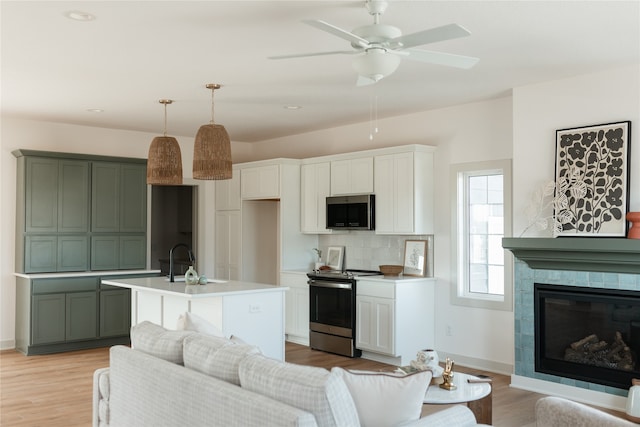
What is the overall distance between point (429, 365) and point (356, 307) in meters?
3.04

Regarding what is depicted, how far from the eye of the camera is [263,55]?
4.61 metres

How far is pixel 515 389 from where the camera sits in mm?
5414

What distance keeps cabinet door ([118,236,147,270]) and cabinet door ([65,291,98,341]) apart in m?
0.60

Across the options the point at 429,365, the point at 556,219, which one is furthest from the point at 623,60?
the point at 429,365

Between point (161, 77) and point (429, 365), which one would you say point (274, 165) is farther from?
point (429, 365)

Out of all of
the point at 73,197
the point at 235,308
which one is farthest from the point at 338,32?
the point at 73,197

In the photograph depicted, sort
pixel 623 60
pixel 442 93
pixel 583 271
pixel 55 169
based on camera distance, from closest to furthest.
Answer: pixel 623 60, pixel 583 271, pixel 442 93, pixel 55 169

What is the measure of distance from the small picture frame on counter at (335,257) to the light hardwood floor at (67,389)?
3.54 ft

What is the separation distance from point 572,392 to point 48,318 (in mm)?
5489

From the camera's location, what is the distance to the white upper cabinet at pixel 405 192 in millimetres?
6461

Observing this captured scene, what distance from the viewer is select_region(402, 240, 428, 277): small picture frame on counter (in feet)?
22.0

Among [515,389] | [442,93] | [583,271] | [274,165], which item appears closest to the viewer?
[583,271]

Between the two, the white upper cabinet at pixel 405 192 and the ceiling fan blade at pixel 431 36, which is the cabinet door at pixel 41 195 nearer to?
the white upper cabinet at pixel 405 192

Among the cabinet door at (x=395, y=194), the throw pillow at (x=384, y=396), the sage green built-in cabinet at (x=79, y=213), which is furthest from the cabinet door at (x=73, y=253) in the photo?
the throw pillow at (x=384, y=396)
